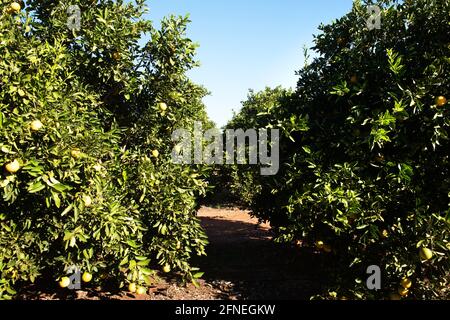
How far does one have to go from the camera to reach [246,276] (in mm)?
7012

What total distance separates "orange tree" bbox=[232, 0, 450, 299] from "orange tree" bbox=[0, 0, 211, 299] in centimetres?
201

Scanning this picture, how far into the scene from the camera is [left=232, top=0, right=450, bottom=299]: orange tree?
14.3 feet

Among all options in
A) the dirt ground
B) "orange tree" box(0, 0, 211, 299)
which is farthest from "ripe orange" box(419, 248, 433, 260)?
"orange tree" box(0, 0, 211, 299)

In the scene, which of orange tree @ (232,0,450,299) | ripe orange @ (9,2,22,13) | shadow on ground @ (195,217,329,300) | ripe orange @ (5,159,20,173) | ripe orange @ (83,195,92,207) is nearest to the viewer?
ripe orange @ (5,159,20,173)

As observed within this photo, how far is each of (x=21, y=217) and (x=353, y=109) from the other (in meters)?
4.89

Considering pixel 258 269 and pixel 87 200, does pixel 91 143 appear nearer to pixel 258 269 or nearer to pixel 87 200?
pixel 87 200

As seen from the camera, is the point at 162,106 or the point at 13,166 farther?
the point at 162,106

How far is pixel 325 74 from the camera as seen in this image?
6.25 m

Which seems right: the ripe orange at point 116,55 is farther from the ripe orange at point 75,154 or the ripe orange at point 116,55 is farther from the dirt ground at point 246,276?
the dirt ground at point 246,276

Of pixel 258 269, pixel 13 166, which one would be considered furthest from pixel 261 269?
pixel 13 166

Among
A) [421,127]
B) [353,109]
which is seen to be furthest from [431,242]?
[353,109]

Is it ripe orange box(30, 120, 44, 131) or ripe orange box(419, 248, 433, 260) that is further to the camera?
ripe orange box(419, 248, 433, 260)

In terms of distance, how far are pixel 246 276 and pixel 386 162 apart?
3885 mm

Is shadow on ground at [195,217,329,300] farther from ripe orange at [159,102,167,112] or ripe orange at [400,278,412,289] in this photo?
ripe orange at [159,102,167,112]
